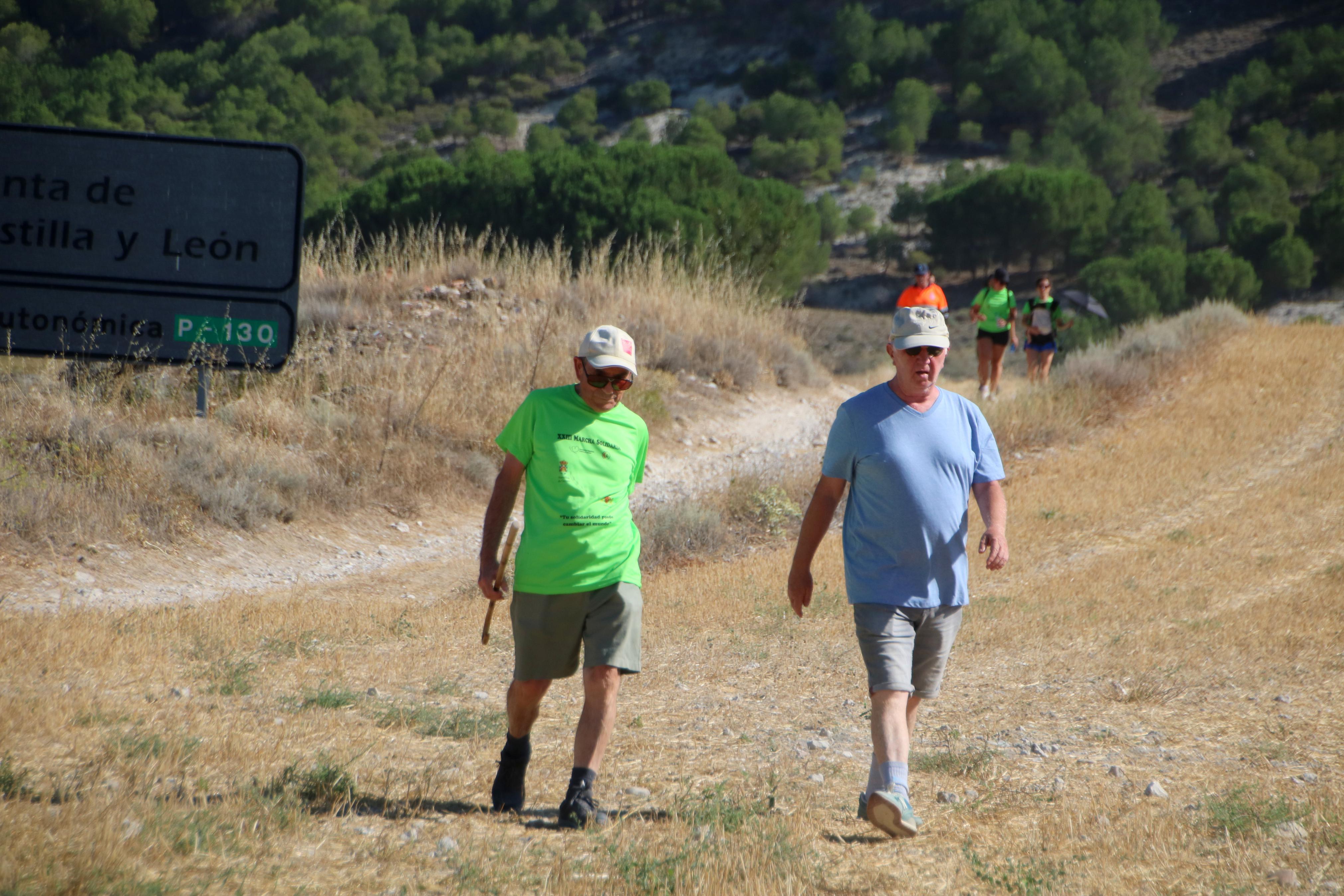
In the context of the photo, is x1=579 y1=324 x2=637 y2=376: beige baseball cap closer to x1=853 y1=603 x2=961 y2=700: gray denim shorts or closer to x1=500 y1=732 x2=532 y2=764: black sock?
x1=853 y1=603 x2=961 y2=700: gray denim shorts

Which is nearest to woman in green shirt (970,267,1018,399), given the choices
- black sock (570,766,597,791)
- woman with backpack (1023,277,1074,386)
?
woman with backpack (1023,277,1074,386)

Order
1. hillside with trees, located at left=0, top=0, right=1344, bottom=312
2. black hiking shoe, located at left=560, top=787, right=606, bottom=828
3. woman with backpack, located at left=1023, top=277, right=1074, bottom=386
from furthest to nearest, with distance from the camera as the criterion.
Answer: hillside with trees, located at left=0, top=0, right=1344, bottom=312
woman with backpack, located at left=1023, top=277, right=1074, bottom=386
black hiking shoe, located at left=560, top=787, right=606, bottom=828

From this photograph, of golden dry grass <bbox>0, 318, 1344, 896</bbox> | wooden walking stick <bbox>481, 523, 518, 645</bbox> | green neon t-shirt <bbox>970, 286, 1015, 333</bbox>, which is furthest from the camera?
green neon t-shirt <bbox>970, 286, 1015, 333</bbox>

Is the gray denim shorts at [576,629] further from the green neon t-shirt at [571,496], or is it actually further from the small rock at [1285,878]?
the small rock at [1285,878]

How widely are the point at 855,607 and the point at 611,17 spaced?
4193 inches

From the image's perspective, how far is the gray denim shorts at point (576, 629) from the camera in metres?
3.62

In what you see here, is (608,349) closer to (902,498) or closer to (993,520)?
(902,498)

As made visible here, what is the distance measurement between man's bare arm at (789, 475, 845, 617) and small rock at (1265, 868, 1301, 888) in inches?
60.6

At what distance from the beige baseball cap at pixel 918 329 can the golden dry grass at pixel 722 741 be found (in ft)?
5.13

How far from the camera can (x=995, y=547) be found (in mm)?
3836

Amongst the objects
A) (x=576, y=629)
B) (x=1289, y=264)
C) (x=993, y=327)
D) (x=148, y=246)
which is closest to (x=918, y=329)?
(x=576, y=629)

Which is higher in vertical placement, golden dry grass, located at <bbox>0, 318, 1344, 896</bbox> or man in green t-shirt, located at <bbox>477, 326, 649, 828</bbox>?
man in green t-shirt, located at <bbox>477, 326, 649, 828</bbox>

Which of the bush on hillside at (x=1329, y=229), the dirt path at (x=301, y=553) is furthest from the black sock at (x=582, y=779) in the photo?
the bush on hillside at (x=1329, y=229)

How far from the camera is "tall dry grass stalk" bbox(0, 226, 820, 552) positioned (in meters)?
8.19
